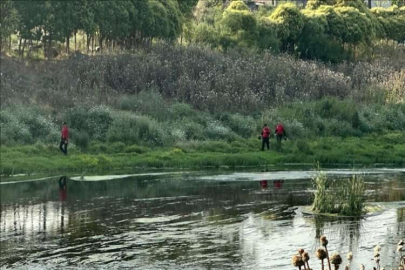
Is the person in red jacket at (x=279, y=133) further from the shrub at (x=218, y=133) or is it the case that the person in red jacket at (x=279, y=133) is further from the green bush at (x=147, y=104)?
the green bush at (x=147, y=104)

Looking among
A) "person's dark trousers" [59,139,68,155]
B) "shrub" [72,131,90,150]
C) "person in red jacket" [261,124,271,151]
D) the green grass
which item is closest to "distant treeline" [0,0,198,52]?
"shrub" [72,131,90,150]

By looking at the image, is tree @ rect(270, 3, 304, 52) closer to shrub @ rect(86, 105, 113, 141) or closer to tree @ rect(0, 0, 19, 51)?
tree @ rect(0, 0, 19, 51)

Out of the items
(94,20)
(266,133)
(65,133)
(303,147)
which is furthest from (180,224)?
(94,20)

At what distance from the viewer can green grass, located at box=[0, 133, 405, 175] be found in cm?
4103

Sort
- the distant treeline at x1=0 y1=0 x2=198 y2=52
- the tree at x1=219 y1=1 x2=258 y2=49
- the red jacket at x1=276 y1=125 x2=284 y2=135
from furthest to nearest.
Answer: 1. the tree at x1=219 y1=1 x2=258 y2=49
2. the distant treeline at x1=0 y1=0 x2=198 y2=52
3. the red jacket at x1=276 y1=125 x2=284 y2=135

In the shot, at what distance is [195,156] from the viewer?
43.5 m

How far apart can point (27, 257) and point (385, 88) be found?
1431 inches

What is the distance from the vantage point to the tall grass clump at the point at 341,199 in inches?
1064

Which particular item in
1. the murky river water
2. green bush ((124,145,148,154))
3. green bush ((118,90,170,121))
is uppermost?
green bush ((118,90,170,121))

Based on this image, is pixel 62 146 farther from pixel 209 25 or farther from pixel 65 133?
pixel 209 25

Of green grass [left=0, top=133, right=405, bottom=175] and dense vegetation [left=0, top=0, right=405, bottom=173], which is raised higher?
dense vegetation [left=0, top=0, right=405, bottom=173]

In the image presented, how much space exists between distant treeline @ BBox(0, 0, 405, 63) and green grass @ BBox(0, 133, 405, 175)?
11953mm

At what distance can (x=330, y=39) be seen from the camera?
66.9 meters

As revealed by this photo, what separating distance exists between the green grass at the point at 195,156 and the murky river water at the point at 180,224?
3.41 m
